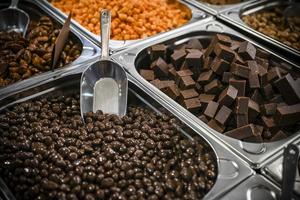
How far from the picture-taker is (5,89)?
88.8 inches

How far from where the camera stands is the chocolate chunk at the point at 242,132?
202cm

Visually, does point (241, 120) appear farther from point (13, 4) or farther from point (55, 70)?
point (13, 4)

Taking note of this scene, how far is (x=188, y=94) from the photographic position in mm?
2297

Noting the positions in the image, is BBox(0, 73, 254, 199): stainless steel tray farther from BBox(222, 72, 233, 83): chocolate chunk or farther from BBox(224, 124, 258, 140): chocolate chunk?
BBox(222, 72, 233, 83): chocolate chunk

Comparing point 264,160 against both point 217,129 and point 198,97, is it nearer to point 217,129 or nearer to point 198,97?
point 217,129

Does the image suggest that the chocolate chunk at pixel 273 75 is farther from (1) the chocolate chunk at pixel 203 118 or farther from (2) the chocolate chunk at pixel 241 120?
(1) the chocolate chunk at pixel 203 118

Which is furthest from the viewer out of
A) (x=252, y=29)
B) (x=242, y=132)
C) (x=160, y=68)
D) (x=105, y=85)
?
(x=252, y=29)

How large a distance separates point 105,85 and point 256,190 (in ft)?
3.69

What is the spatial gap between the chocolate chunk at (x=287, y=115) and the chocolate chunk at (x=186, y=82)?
1.71ft

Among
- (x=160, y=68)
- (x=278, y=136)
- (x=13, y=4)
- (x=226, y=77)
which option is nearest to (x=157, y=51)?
(x=160, y=68)

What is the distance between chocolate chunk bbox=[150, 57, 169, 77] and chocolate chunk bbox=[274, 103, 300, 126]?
29.8 inches

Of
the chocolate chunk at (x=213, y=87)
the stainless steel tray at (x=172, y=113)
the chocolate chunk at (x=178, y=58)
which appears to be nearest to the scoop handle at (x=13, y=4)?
the stainless steel tray at (x=172, y=113)

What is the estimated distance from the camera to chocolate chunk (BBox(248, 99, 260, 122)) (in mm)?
2158

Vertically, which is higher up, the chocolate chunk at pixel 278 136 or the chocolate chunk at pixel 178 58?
the chocolate chunk at pixel 178 58
